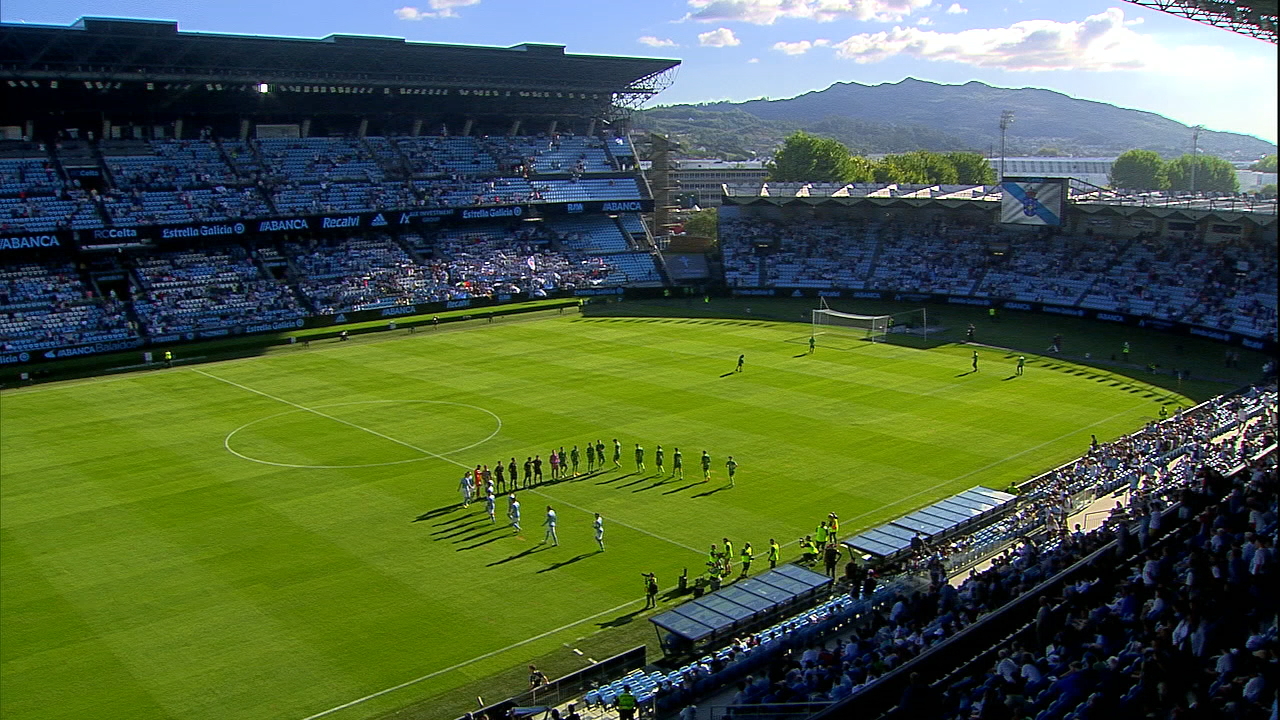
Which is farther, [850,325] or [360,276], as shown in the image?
[360,276]

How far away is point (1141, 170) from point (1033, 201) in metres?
115

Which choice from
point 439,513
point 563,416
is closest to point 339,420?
point 563,416

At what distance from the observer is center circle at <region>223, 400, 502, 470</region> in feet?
125

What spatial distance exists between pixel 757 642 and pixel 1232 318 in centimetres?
4603

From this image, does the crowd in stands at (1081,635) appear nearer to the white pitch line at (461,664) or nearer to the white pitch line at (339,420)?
the white pitch line at (461,664)

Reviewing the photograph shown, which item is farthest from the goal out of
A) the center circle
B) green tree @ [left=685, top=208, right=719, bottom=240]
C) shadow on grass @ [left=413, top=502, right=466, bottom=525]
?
green tree @ [left=685, top=208, right=719, bottom=240]

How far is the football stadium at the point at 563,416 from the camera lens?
740 inches

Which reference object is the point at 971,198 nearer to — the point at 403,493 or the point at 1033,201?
the point at 1033,201

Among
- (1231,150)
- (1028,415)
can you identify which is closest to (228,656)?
(1028,415)

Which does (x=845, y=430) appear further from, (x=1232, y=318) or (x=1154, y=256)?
(x=1154, y=256)

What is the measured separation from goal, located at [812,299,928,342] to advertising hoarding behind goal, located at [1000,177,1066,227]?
9.89 meters

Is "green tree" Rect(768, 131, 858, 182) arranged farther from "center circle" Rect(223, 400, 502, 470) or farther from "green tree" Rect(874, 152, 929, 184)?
"center circle" Rect(223, 400, 502, 470)

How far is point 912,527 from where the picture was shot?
26.2 meters

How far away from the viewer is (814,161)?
147500 mm
